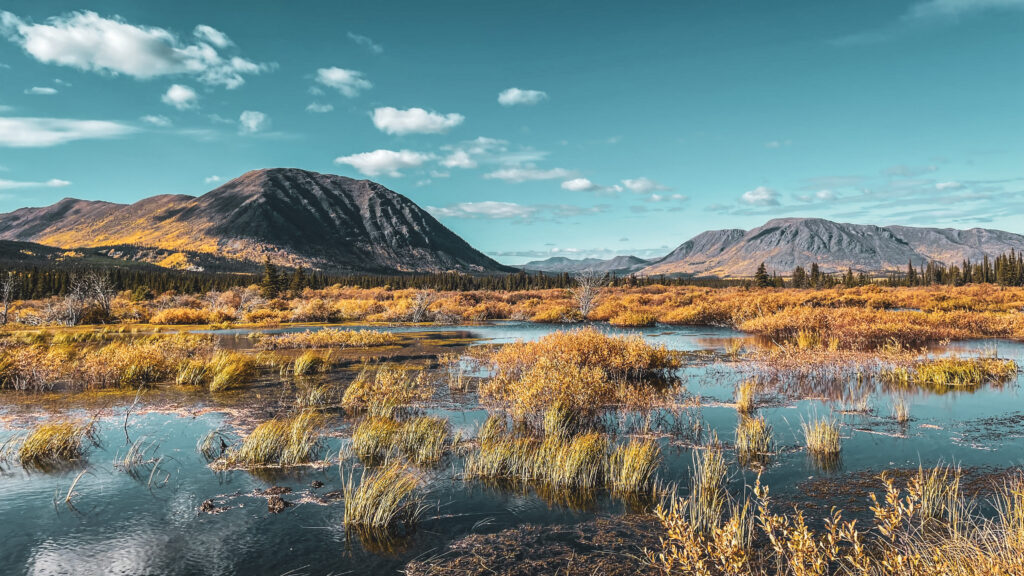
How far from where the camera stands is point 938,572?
165 inches

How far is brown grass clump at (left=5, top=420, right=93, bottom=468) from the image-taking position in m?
11.4

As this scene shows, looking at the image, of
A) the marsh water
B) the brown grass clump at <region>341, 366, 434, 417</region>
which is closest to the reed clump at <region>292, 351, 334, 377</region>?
the marsh water

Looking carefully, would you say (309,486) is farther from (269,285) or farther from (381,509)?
(269,285)

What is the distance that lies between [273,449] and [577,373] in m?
7.98

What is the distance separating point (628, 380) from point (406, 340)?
20195mm

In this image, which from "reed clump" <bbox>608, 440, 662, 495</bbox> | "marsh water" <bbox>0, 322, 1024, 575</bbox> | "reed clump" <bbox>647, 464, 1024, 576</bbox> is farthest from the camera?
"reed clump" <bbox>608, 440, 662, 495</bbox>

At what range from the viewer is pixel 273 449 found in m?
11.6

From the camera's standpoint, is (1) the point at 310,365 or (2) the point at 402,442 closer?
(2) the point at 402,442

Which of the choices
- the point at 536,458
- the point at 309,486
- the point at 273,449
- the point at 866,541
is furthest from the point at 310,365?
the point at 866,541

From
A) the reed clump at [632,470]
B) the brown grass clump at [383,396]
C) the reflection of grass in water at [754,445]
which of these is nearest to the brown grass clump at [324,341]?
the brown grass clump at [383,396]

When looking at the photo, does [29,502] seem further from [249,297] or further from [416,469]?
[249,297]

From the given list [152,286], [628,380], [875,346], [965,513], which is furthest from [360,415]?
[152,286]

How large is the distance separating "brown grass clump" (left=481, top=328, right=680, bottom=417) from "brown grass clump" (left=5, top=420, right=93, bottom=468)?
10122mm

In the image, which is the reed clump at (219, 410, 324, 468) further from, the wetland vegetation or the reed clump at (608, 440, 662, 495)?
the reed clump at (608, 440, 662, 495)
